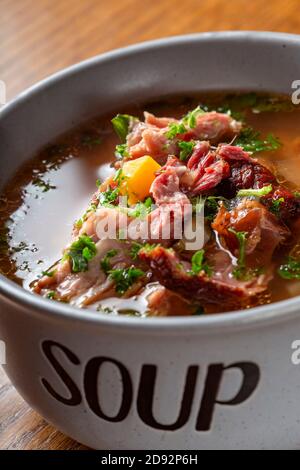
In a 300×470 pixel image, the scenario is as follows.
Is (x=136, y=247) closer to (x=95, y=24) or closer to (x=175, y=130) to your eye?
(x=175, y=130)

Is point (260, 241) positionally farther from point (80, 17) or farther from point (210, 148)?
point (80, 17)

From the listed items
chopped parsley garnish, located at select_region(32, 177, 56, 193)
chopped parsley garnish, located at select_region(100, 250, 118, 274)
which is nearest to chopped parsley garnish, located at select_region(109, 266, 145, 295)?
chopped parsley garnish, located at select_region(100, 250, 118, 274)

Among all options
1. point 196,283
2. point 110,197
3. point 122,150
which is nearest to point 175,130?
point 122,150

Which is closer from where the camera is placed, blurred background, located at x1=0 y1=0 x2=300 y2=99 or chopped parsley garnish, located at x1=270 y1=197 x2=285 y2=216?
chopped parsley garnish, located at x1=270 y1=197 x2=285 y2=216

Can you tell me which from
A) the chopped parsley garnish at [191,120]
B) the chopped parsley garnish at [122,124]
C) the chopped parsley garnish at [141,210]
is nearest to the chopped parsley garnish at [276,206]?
the chopped parsley garnish at [141,210]

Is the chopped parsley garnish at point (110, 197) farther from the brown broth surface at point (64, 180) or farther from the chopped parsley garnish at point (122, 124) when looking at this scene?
the chopped parsley garnish at point (122, 124)

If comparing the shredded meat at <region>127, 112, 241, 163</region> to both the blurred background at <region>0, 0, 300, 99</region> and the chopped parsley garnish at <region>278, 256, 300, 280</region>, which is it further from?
the blurred background at <region>0, 0, 300, 99</region>
